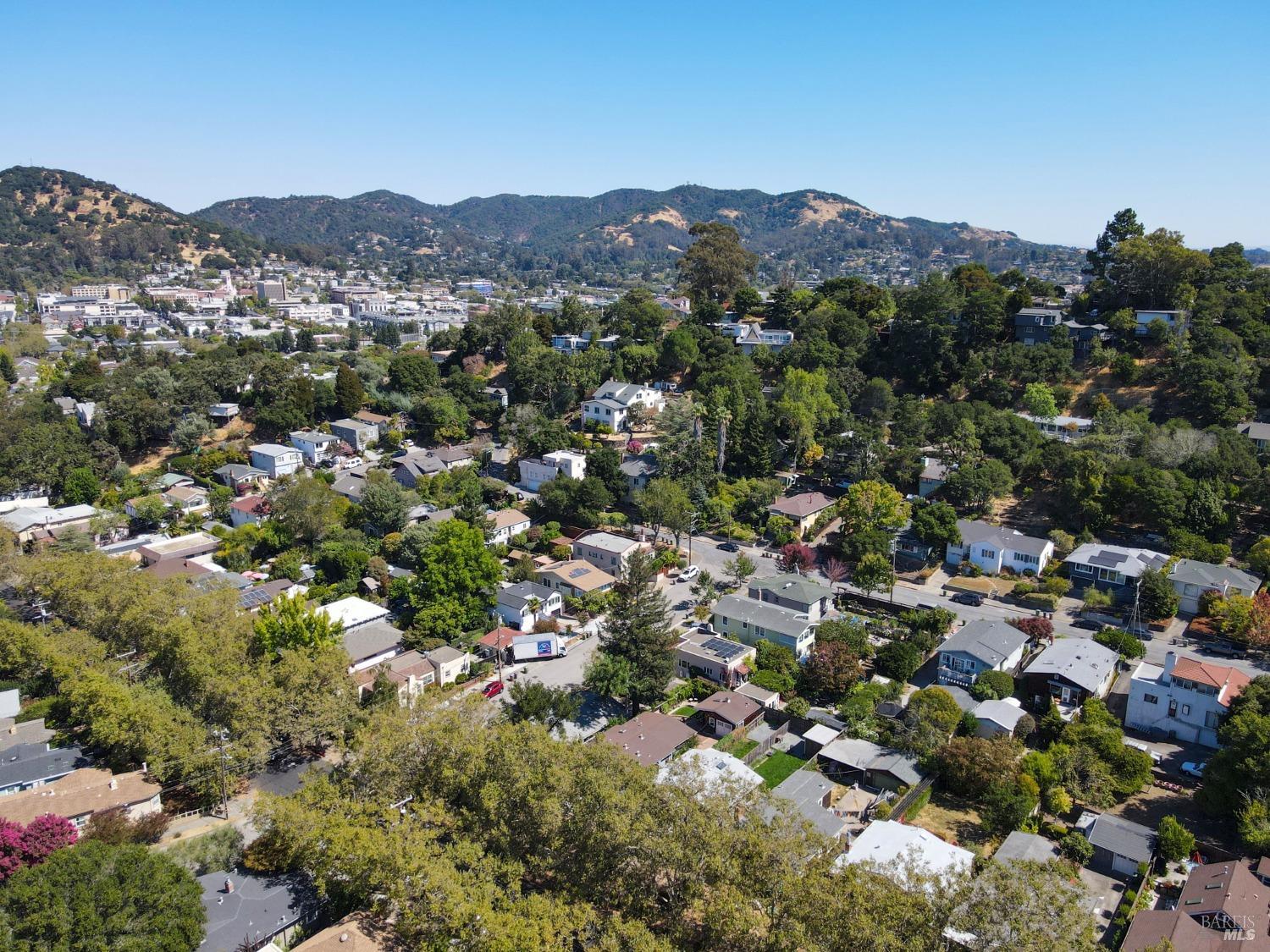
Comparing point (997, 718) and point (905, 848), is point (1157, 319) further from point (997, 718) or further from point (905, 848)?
point (905, 848)

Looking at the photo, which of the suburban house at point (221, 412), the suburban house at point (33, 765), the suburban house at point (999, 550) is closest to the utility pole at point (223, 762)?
the suburban house at point (33, 765)

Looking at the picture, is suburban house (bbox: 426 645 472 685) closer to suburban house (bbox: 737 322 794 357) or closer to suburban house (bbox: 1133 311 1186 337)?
suburban house (bbox: 737 322 794 357)

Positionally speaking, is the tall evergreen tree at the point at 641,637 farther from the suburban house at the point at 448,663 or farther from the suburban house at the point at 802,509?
the suburban house at the point at 802,509

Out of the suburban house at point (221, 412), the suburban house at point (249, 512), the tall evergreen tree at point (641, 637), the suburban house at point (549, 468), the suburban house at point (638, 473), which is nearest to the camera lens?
the tall evergreen tree at point (641, 637)

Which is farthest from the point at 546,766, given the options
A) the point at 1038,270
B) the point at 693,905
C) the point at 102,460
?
the point at 1038,270

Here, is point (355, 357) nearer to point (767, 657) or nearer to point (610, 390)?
point (610, 390)

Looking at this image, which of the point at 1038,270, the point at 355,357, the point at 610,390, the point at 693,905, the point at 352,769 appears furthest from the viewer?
the point at 1038,270
